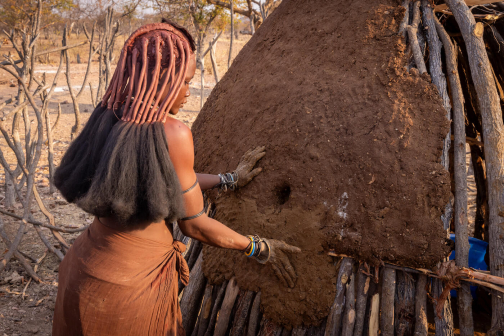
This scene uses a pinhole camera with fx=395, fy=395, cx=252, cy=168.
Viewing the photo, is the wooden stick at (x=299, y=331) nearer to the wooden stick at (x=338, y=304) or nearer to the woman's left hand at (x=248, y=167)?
the wooden stick at (x=338, y=304)

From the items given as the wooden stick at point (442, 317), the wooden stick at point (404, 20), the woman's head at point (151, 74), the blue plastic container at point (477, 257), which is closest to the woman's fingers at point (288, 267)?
the wooden stick at point (442, 317)

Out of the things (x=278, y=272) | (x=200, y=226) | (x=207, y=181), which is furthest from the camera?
(x=207, y=181)

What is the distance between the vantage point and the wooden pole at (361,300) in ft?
6.46

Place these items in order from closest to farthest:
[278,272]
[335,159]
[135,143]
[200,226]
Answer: [135,143] < [200,226] < [278,272] < [335,159]

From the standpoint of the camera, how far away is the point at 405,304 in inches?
77.8

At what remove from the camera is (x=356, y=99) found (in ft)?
7.28

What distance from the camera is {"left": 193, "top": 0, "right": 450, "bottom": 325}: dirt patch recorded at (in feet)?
6.53

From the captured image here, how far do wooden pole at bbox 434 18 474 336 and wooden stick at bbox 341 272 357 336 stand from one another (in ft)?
1.78

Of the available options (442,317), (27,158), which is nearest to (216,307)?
(442,317)

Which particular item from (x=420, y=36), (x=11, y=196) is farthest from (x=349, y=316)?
(x=11, y=196)

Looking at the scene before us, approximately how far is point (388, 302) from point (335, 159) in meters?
0.77

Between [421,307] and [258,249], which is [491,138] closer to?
[421,307]

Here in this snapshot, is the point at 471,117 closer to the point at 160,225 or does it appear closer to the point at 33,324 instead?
the point at 160,225

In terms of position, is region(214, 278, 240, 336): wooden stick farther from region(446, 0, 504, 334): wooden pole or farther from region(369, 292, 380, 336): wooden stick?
region(446, 0, 504, 334): wooden pole
